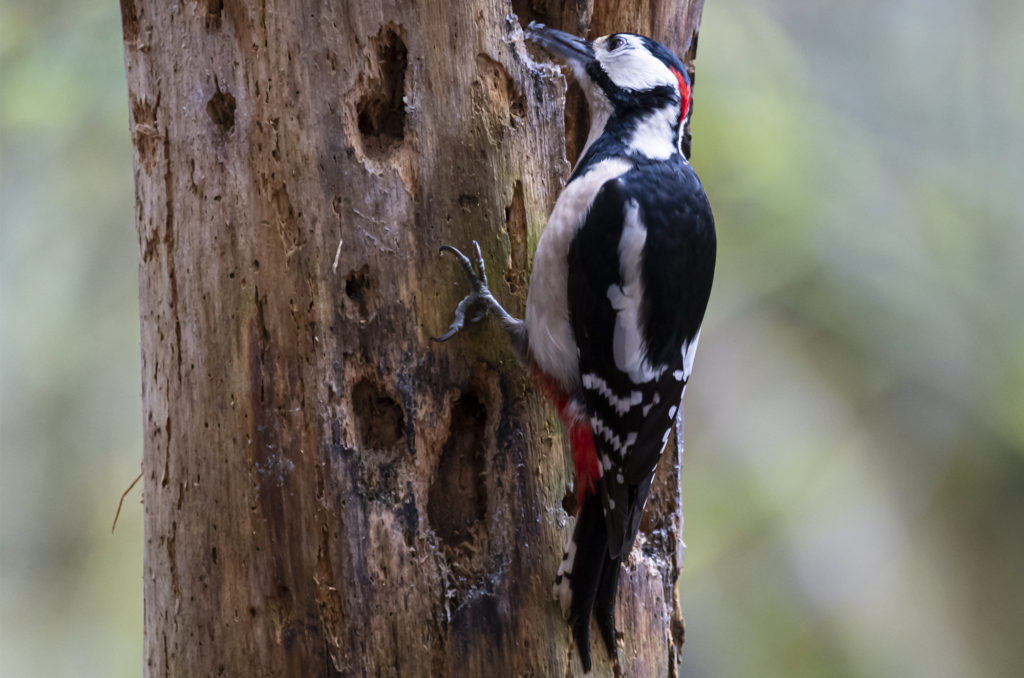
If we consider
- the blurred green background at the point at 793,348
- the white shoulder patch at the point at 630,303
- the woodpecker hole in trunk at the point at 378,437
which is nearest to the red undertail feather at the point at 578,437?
the white shoulder patch at the point at 630,303

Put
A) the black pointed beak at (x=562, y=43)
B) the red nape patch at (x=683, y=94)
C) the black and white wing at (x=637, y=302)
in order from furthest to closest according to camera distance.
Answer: the red nape patch at (x=683, y=94), the black pointed beak at (x=562, y=43), the black and white wing at (x=637, y=302)

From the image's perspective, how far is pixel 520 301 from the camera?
6.27ft

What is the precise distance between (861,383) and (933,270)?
1.84ft

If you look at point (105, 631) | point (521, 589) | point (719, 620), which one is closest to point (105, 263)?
point (105, 631)

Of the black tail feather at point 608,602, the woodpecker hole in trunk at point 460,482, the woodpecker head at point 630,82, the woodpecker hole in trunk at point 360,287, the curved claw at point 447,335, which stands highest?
the woodpecker head at point 630,82

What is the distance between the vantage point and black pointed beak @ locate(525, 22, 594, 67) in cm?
195

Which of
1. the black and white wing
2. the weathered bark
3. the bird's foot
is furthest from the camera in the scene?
the black and white wing

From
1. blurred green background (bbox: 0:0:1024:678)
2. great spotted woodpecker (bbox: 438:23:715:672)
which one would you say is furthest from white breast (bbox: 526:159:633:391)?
blurred green background (bbox: 0:0:1024:678)

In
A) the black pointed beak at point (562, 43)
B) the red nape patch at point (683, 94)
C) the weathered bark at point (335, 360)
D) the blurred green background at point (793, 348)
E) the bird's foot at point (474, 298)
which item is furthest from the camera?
the blurred green background at point (793, 348)

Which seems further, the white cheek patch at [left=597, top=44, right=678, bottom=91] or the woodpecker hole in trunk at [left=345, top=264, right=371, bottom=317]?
the white cheek patch at [left=597, top=44, right=678, bottom=91]

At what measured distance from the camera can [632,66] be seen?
78.5 inches

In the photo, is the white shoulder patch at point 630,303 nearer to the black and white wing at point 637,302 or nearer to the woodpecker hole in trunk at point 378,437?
the black and white wing at point 637,302

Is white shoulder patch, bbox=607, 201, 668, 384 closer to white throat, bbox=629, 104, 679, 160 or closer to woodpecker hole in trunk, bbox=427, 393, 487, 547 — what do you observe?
white throat, bbox=629, 104, 679, 160

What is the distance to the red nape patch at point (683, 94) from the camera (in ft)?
6.79
